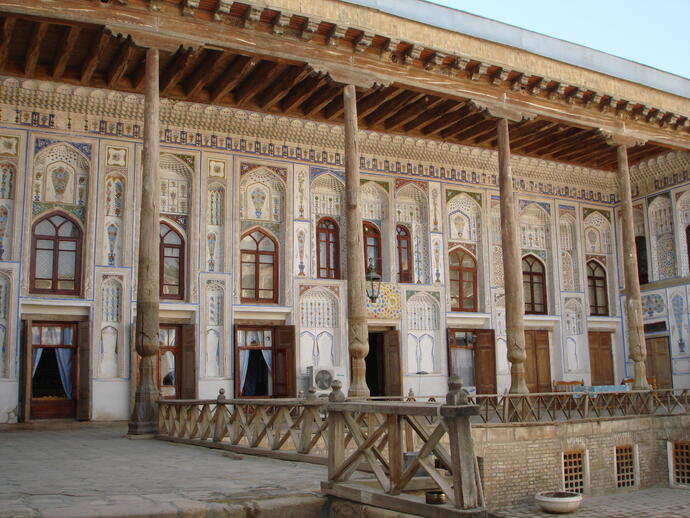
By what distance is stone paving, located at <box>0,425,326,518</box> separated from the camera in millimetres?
4438

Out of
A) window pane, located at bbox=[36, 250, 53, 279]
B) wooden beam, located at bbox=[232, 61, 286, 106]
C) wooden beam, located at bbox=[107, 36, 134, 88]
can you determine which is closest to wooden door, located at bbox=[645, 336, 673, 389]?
wooden beam, located at bbox=[232, 61, 286, 106]

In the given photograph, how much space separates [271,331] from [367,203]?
3581 millimetres

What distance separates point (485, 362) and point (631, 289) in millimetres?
3520

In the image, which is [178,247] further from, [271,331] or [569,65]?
[569,65]

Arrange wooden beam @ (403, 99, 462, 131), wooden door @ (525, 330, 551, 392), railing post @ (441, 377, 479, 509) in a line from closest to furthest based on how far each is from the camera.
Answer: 1. railing post @ (441, 377, 479, 509)
2. wooden beam @ (403, 99, 462, 131)
3. wooden door @ (525, 330, 551, 392)

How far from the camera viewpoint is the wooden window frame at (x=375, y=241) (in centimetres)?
1617

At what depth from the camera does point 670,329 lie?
17734mm

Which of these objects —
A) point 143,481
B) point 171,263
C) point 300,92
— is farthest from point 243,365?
point 143,481

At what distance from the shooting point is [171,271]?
46.8 feet

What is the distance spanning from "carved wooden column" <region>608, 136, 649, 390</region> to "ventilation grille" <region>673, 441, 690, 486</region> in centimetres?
119

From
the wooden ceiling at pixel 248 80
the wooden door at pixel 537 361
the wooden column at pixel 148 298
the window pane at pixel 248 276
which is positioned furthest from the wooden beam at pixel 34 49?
the wooden door at pixel 537 361

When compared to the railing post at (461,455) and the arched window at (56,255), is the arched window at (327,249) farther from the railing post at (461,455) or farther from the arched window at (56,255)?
the railing post at (461,455)

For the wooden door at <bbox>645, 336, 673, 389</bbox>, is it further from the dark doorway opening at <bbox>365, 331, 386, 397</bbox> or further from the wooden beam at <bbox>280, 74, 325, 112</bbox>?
the wooden beam at <bbox>280, 74, 325, 112</bbox>

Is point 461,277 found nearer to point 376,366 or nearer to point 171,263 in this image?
point 376,366
